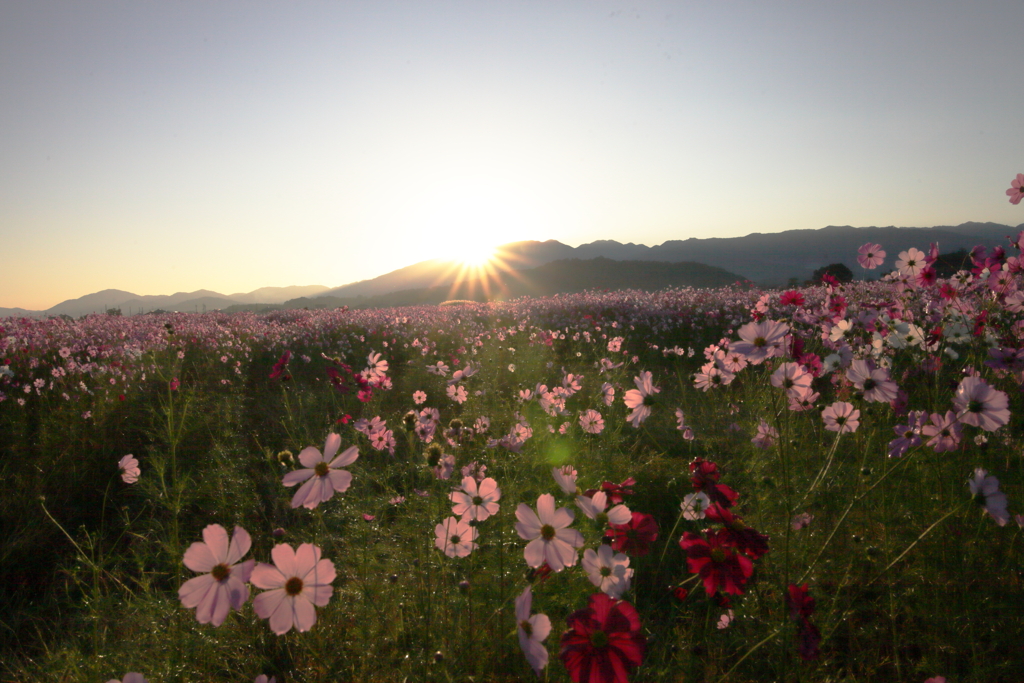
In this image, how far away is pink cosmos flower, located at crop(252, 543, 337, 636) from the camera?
0.80 m

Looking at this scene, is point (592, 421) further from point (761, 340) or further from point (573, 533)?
point (573, 533)

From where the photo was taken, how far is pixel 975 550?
1.79 metres

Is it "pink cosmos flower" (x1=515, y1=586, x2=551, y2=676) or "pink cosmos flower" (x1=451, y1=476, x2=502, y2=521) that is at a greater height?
"pink cosmos flower" (x1=451, y1=476, x2=502, y2=521)

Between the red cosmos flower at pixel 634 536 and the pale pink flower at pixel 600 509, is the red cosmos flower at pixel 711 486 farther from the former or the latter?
the pale pink flower at pixel 600 509

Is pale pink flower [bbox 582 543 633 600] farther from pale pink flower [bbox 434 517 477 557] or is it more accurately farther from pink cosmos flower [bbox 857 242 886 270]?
pink cosmos flower [bbox 857 242 886 270]

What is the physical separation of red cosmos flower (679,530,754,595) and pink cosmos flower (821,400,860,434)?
639mm

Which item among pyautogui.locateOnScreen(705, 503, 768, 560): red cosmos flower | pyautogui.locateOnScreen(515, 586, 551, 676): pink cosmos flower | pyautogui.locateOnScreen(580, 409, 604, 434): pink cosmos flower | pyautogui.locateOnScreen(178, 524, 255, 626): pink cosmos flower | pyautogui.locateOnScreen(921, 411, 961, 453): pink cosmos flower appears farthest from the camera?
pyautogui.locateOnScreen(580, 409, 604, 434): pink cosmos flower

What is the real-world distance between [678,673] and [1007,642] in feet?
3.30

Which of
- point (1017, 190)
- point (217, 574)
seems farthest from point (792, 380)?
point (1017, 190)

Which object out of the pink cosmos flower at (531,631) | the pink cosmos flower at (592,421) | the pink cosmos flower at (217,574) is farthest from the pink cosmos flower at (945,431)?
the pink cosmos flower at (217,574)

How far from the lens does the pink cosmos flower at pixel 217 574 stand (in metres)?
0.78

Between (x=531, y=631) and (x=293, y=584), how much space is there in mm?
462

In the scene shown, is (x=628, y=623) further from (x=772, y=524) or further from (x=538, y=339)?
(x=538, y=339)

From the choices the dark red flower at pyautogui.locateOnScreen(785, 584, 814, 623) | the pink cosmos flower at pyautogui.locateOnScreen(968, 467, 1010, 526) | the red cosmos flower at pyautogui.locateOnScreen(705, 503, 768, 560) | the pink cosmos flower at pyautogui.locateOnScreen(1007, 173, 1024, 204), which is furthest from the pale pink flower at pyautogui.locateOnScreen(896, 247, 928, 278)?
the red cosmos flower at pyautogui.locateOnScreen(705, 503, 768, 560)
